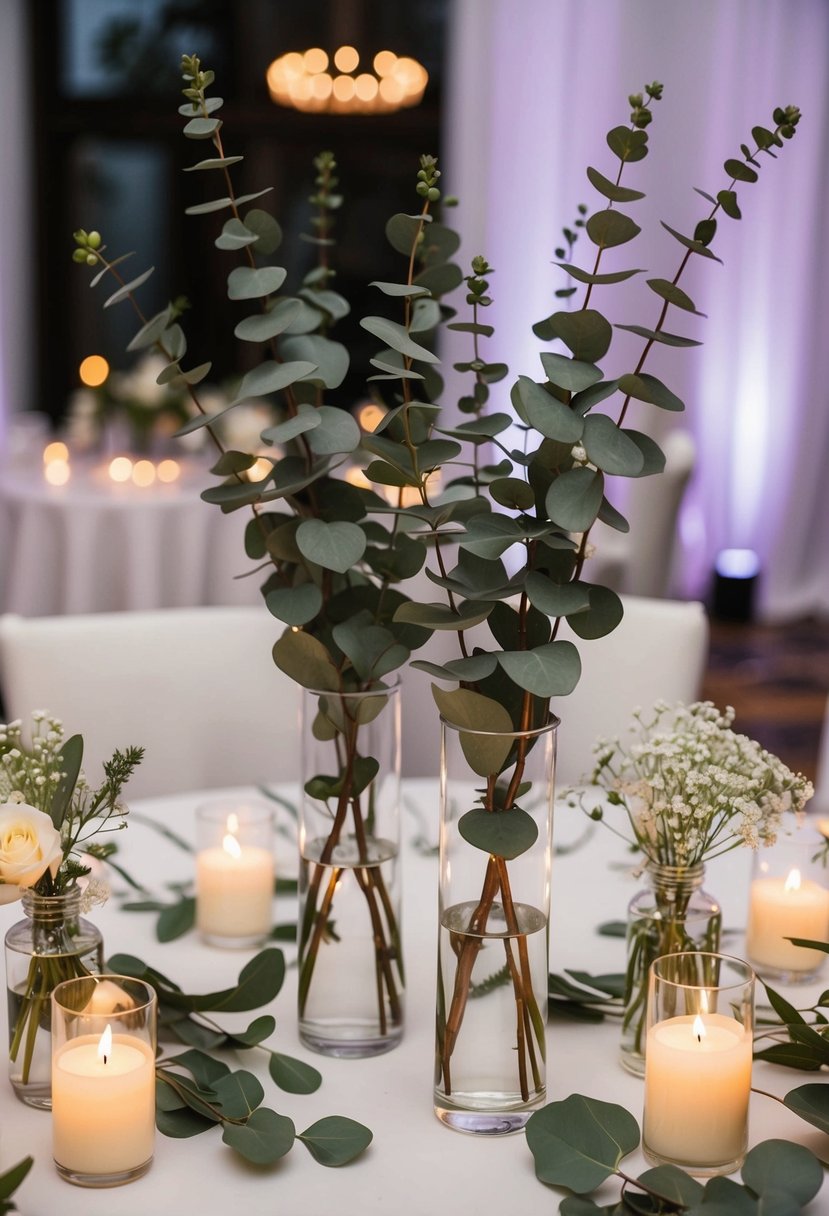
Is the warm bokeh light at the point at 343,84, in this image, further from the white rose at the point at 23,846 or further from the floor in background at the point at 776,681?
the white rose at the point at 23,846

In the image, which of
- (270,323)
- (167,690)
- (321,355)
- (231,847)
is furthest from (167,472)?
(270,323)

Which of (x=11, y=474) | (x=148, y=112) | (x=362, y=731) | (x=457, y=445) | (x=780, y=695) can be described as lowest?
(x=780, y=695)

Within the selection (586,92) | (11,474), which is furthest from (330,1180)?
(586,92)

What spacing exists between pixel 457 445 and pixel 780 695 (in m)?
3.93

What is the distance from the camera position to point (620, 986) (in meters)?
1.22

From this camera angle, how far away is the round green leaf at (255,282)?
Answer: 106 centimetres

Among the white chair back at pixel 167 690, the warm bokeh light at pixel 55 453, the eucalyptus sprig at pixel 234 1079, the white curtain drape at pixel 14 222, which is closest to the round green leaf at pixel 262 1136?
the eucalyptus sprig at pixel 234 1079

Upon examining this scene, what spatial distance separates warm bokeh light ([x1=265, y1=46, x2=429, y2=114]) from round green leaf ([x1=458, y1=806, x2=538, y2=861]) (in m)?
4.57

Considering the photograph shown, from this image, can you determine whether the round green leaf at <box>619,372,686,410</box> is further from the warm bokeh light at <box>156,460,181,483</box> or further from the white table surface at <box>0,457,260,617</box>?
the warm bokeh light at <box>156,460,181,483</box>

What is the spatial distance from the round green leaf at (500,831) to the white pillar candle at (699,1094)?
16cm

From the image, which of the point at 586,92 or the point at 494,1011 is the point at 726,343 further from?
the point at 494,1011

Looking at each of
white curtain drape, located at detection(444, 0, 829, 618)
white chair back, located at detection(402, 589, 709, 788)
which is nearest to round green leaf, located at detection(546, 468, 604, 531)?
white chair back, located at detection(402, 589, 709, 788)

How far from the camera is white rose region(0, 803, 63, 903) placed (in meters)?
0.94

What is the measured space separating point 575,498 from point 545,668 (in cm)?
12
